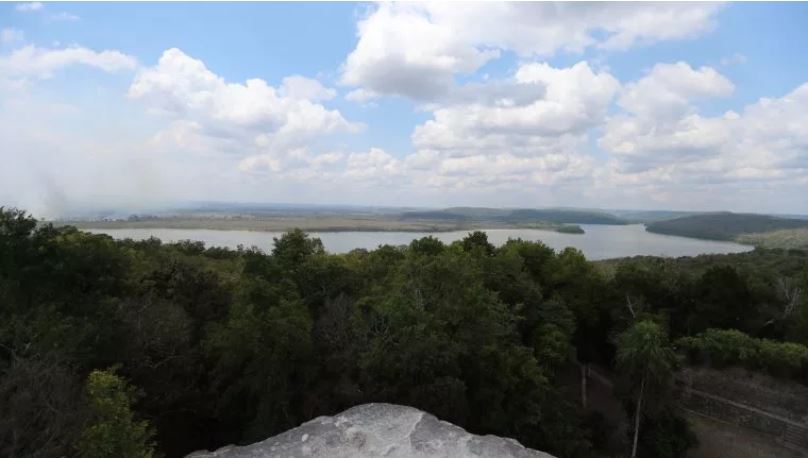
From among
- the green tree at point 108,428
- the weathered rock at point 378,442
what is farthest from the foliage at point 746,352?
the green tree at point 108,428

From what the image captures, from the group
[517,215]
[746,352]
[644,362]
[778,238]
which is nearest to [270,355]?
[644,362]

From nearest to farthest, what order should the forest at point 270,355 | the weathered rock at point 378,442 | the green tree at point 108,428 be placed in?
the green tree at point 108,428
the weathered rock at point 378,442
the forest at point 270,355

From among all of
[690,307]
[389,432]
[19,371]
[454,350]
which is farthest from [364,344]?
[690,307]

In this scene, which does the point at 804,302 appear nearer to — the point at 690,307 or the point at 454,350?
the point at 690,307

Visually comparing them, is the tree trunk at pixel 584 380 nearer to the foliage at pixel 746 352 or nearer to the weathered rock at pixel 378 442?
the foliage at pixel 746 352

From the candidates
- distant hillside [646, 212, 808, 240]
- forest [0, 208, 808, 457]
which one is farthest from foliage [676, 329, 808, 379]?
distant hillside [646, 212, 808, 240]

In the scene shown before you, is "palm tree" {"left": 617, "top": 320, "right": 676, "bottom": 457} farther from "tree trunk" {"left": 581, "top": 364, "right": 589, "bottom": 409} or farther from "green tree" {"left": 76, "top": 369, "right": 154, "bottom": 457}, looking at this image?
"green tree" {"left": 76, "top": 369, "right": 154, "bottom": 457}

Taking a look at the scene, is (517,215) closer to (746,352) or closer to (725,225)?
(725,225)
